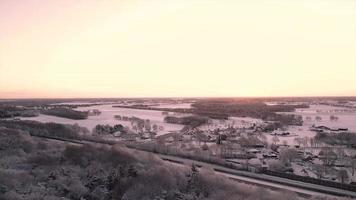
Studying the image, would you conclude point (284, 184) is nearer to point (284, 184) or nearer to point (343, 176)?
point (284, 184)

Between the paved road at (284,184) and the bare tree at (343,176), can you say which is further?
the bare tree at (343,176)

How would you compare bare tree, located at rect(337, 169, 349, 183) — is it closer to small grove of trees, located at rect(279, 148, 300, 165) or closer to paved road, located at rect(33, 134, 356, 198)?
paved road, located at rect(33, 134, 356, 198)

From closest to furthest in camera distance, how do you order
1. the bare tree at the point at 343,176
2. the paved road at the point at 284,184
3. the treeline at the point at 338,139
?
the paved road at the point at 284,184
the bare tree at the point at 343,176
the treeline at the point at 338,139

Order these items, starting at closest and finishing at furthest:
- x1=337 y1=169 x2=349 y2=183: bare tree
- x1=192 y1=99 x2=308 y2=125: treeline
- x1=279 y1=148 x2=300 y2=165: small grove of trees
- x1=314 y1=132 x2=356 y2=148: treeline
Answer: x1=337 y1=169 x2=349 y2=183: bare tree → x1=279 y1=148 x2=300 y2=165: small grove of trees → x1=314 y1=132 x2=356 y2=148: treeline → x1=192 y1=99 x2=308 y2=125: treeline

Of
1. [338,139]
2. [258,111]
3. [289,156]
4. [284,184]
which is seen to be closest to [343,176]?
[284,184]

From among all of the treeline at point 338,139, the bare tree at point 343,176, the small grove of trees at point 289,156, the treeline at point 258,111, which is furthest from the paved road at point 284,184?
the treeline at point 258,111

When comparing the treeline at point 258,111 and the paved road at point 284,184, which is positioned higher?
the treeline at point 258,111

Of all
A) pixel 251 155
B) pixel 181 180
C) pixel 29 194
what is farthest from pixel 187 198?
pixel 251 155

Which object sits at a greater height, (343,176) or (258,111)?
(258,111)

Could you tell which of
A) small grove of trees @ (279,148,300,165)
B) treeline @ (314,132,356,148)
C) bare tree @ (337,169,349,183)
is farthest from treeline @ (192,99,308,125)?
bare tree @ (337,169,349,183)

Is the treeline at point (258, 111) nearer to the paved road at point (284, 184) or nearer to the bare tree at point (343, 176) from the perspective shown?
the bare tree at point (343, 176)

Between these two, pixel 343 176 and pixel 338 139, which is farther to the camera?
pixel 338 139

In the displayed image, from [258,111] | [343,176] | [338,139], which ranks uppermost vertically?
[258,111]

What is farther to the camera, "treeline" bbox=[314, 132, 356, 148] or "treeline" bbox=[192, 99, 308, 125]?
"treeline" bbox=[192, 99, 308, 125]
